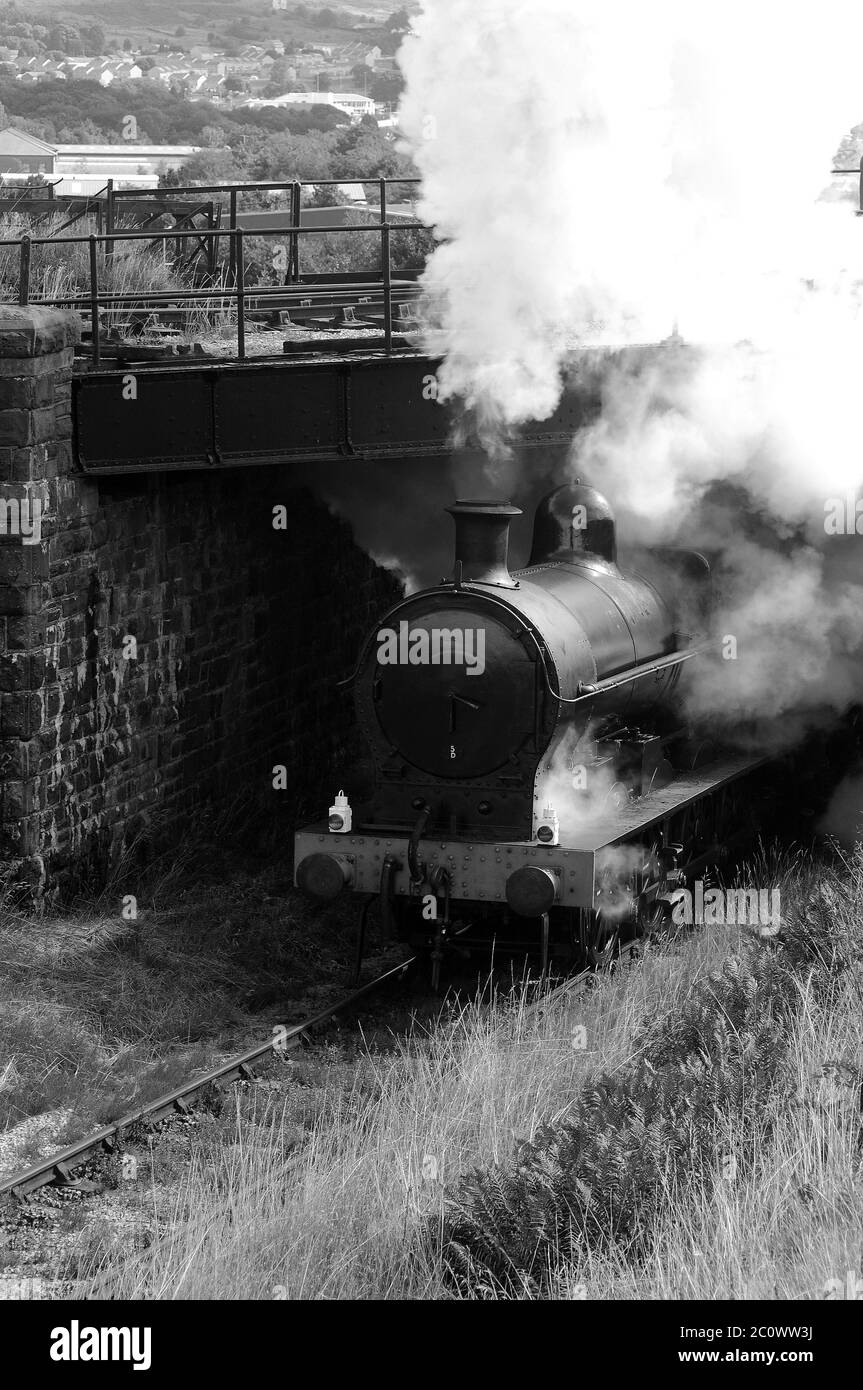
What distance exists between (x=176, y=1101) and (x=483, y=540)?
3563 mm

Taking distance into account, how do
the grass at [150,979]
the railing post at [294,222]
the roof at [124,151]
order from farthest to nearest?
the roof at [124,151] → the railing post at [294,222] → the grass at [150,979]

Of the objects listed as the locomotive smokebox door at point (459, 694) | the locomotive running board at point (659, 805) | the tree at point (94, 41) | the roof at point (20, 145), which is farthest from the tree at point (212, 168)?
the tree at point (94, 41)

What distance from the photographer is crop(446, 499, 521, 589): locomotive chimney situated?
10.1 meters

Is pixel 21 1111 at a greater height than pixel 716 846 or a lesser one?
lesser

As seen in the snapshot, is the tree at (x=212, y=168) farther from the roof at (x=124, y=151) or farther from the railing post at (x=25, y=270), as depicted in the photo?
the railing post at (x=25, y=270)

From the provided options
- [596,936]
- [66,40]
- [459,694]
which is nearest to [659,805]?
[596,936]

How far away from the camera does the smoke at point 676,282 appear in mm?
10750

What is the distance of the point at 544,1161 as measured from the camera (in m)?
6.61

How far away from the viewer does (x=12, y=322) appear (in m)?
10.7

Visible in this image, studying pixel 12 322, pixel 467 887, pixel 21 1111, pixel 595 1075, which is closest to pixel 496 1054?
pixel 595 1075

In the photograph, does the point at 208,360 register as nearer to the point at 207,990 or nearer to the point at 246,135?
the point at 207,990

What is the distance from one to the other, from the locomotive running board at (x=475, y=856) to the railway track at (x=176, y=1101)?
71 centimetres

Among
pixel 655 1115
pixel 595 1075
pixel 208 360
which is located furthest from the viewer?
pixel 208 360
